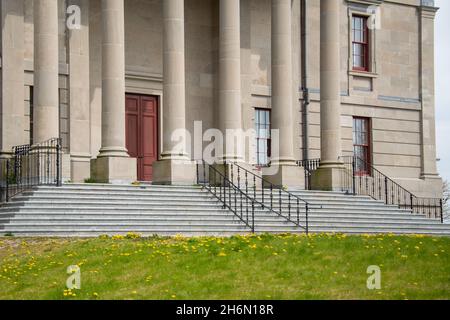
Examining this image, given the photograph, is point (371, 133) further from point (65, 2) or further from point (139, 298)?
point (139, 298)

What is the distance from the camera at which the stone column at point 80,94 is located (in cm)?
3178

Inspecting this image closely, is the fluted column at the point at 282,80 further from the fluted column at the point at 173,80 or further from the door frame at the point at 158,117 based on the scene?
the fluted column at the point at 173,80

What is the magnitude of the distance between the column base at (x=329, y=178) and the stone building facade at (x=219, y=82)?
6 cm

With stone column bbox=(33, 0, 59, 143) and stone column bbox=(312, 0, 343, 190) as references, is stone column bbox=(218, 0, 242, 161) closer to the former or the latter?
stone column bbox=(312, 0, 343, 190)

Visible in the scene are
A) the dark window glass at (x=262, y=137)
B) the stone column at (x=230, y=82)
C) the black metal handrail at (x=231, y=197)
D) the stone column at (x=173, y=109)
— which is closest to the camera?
the black metal handrail at (x=231, y=197)

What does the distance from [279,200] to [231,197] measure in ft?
5.21

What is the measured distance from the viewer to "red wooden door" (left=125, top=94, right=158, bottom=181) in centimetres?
3434

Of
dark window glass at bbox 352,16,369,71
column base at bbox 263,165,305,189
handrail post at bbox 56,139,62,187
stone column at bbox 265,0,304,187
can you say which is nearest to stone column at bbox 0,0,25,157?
handrail post at bbox 56,139,62,187

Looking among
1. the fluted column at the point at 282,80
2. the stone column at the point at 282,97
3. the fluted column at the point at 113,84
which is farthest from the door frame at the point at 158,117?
the fluted column at the point at 113,84

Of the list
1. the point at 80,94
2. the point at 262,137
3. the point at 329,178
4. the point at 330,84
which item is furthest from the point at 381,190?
the point at 80,94

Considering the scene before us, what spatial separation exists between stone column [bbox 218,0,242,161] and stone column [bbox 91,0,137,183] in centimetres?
392

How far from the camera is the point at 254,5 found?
37250 mm

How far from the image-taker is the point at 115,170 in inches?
1156
